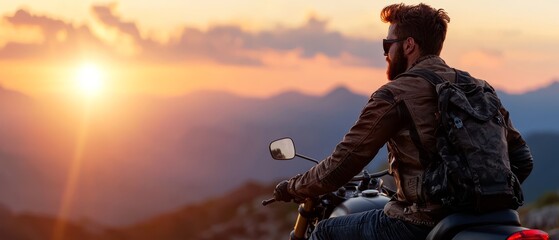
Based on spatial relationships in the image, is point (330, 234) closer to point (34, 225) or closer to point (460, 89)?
point (460, 89)

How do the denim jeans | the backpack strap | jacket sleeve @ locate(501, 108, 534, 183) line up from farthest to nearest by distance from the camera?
jacket sleeve @ locate(501, 108, 534, 183), the denim jeans, the backpack strap

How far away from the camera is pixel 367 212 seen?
190 inches

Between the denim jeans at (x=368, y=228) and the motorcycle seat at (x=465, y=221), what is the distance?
298 mm

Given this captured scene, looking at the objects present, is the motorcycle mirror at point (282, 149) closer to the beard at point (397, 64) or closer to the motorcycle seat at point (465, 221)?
the beard at point (397, 64)

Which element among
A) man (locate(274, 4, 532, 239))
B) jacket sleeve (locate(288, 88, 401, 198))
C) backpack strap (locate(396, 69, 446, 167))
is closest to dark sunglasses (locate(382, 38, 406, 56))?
man (locate(274, 4, 532, 239))

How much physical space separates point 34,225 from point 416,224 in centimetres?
10137

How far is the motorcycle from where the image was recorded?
3.97 metres

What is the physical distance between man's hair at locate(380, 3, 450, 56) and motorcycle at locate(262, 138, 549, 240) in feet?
3.64

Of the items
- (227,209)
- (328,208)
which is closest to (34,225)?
(227,209)

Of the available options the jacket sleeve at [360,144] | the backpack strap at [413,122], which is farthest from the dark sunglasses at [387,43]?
the jacket sleeve at [360,144]

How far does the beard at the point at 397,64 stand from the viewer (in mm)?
4730

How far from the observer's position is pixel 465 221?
4.08 m

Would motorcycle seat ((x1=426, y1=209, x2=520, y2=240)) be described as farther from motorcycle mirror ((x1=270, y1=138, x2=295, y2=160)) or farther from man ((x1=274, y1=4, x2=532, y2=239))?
motorcycle mirror ((x1=270, y1=138, x2=295, y2=160))

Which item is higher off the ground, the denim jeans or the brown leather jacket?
the brown leather jacket
